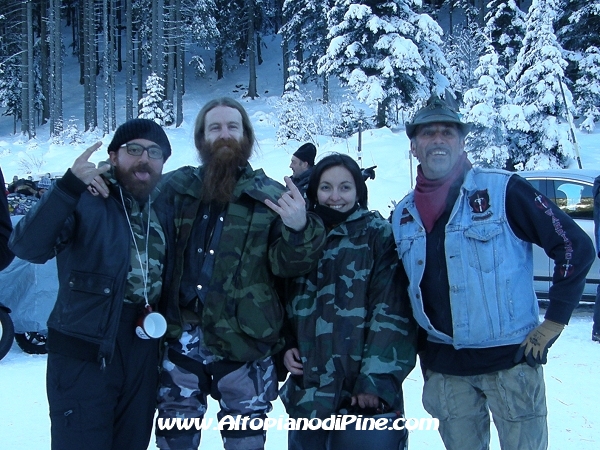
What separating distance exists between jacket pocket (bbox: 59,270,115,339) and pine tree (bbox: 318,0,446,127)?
18382mm

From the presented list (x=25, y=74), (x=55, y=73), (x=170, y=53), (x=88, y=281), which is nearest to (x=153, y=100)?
(x=170, y=53)

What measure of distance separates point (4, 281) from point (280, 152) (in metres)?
15.3

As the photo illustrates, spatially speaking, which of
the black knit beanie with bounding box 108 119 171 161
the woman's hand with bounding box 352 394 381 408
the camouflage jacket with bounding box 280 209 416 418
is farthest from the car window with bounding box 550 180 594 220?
the black knit beanie with bounding box 108 119 171 161

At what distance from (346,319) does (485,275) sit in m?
0.67

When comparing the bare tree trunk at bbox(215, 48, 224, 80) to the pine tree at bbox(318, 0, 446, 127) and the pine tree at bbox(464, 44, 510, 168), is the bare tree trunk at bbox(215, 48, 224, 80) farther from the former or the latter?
the pine tree at bbox(464, 44, 510, 168)

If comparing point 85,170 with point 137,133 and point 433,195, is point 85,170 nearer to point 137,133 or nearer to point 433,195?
point 137,133

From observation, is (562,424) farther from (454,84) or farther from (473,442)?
(454,84)

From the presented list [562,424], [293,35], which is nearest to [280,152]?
[293,35]

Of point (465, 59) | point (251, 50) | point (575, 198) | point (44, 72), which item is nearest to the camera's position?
point (575, 198)

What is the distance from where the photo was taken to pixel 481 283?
2365 millimetres

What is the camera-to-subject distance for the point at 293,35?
30656 millimetres

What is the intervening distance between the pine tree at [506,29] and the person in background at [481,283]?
23.1 metres

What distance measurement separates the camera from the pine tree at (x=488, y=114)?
16.4 meters

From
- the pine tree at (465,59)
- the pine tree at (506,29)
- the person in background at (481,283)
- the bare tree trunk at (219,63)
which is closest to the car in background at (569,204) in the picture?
the person in background at (481,283)
